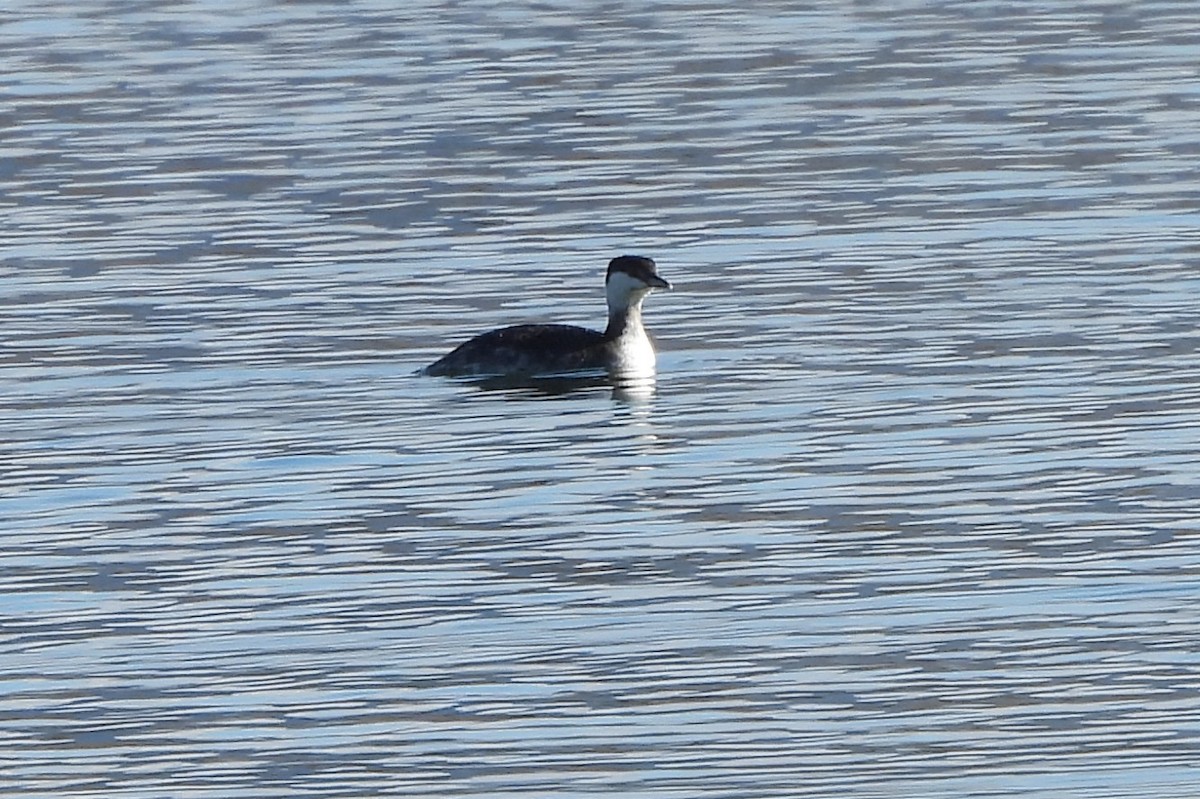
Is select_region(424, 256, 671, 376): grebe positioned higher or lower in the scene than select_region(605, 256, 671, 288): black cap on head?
lower

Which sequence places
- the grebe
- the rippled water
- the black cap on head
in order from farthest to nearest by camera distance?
the black cap on head
the grebe
the rippled water

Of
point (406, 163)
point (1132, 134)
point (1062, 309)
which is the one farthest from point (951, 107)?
point (1062, 309)

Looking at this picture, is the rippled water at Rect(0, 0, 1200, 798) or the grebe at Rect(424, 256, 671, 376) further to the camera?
the grebe at Rect(424, 256, 671, 376)

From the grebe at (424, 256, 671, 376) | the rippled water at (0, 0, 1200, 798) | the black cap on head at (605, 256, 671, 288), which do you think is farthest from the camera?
the black cap on head at (605, 256, 671, 288)

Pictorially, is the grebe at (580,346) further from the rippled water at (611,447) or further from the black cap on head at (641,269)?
the rippled water at (611,447)

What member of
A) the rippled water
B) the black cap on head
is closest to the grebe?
the black cap on head

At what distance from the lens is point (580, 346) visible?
66.2 feet

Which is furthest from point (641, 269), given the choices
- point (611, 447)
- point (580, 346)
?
point (611, 447)

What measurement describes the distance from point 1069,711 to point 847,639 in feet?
4.28

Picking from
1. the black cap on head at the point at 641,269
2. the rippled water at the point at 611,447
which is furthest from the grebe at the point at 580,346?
the rippled water at the point at 611,447

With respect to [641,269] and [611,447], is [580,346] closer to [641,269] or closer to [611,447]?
[641,269]

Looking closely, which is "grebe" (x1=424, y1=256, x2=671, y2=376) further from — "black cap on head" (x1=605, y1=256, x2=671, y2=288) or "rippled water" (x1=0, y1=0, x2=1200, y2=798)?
"rippled water" (x1=0, y1=0, x2=1200, y2=798)

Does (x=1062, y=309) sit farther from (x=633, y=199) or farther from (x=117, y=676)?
(x=117, y=676)

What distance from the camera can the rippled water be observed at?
1140cm
